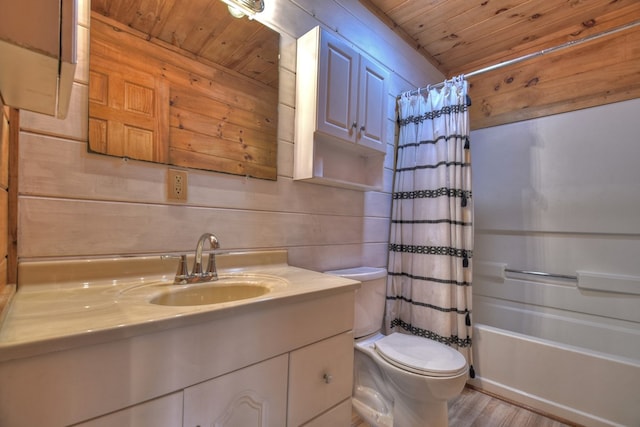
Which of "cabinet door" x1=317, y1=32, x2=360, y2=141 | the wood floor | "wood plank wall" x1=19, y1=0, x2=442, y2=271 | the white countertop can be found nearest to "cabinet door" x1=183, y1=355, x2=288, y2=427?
the white countertop

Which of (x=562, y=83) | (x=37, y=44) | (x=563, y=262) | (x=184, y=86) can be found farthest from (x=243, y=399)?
(x=562, y=83)

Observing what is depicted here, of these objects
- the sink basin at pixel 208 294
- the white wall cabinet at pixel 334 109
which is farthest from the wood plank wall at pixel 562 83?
the sink basin at pixel 208 294

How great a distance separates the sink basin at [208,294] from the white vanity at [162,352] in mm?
54

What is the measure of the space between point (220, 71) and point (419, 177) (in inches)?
51.5

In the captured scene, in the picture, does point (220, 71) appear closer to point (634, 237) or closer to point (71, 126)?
point (71, 126)

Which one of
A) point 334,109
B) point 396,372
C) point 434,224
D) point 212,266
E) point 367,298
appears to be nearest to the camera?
point 212,266

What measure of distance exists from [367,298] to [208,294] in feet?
2.92

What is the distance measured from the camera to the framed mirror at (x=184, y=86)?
3.05ft

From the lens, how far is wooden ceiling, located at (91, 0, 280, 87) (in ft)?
3.19

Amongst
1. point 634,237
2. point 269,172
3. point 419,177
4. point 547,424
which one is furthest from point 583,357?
point 269,172

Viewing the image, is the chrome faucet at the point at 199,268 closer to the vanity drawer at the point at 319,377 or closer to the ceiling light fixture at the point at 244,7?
the vanity drawer at the point at 319,377

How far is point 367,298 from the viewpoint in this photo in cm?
157

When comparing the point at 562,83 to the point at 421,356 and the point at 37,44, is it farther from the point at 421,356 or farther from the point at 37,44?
the point at 37,44

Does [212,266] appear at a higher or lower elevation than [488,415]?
higher
